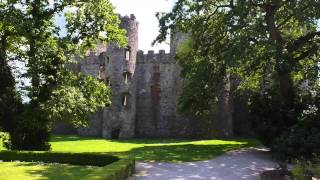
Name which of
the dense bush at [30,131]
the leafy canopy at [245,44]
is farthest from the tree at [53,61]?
the leafy canopy at [245,44]

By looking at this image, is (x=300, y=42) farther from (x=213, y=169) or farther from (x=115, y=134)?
(x=115, y=134)

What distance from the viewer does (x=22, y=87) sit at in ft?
68.9

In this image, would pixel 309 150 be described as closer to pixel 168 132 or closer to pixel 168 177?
pixel 168 177

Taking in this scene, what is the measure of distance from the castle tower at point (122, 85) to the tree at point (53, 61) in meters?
13.9

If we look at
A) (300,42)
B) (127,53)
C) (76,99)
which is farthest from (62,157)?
(127,53)

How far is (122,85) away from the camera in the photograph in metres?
38.6

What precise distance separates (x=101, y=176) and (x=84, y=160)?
7911 millimetres

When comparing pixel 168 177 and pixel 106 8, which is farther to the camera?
pixel 106 8

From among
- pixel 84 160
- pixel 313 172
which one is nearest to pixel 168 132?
pixel 84 160

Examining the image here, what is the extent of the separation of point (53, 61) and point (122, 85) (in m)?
17.0

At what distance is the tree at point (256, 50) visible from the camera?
1959cm

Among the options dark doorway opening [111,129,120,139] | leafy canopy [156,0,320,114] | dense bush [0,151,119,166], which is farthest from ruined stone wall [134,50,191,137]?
dense bush [0,151,119,166]

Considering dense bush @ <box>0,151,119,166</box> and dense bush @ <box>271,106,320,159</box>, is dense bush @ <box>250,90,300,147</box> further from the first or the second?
dense bush @ <box>0,151,119,166</box>

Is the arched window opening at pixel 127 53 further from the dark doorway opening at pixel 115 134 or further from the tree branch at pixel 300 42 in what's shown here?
the tree branch at pixel 300 42
